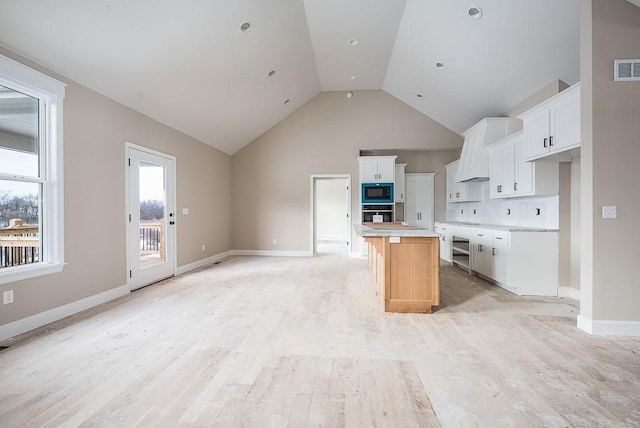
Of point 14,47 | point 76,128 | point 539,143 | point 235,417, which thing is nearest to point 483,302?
point 539,143

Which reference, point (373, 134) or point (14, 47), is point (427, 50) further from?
point (14, 47)

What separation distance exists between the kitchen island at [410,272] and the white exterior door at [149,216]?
10.6ft

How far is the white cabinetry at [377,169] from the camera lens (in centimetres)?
665

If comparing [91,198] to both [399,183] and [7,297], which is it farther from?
[399,183]

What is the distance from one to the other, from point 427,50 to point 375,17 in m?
0.99

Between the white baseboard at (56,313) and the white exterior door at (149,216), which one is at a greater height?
the white exterior door at (149,216)

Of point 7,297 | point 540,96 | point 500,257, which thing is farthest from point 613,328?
point 7,297

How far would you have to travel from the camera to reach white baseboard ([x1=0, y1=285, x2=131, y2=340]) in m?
2.53

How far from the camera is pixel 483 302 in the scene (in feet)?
11.7

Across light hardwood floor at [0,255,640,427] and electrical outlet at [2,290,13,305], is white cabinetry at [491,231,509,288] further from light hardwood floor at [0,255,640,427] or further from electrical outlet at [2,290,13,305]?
electrical outlet at [2,290,13,305]

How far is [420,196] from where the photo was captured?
7.29 meters

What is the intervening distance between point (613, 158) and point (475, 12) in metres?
2.27

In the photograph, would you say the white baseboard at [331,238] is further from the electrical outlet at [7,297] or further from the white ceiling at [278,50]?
the electrical outlet at [7,297]

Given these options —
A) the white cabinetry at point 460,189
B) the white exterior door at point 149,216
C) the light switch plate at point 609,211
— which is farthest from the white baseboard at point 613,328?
the white exterior door at point 149,216
